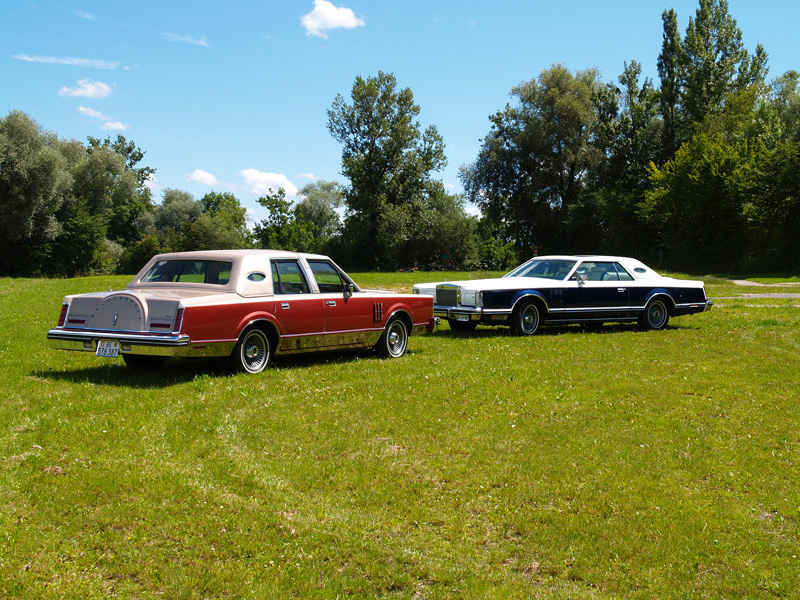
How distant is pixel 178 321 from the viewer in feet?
29.8

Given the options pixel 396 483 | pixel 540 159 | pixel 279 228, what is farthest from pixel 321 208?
pixel 396 483

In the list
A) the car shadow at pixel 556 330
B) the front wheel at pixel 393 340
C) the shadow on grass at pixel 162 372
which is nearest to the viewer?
the shadow on grass at pixel 162 372

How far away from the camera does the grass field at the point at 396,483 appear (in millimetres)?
4379

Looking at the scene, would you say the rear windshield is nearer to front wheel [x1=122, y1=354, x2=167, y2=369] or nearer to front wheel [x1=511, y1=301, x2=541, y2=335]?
front wheel [x1=122, y1=354, x2=167, y2=369]

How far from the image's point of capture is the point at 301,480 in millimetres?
5953

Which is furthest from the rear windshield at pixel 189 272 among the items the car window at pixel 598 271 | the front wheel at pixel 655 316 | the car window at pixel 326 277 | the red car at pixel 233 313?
the front wheel at pixel 655 316

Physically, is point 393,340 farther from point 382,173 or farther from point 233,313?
point 382,173

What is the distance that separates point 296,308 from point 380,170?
59492 mm

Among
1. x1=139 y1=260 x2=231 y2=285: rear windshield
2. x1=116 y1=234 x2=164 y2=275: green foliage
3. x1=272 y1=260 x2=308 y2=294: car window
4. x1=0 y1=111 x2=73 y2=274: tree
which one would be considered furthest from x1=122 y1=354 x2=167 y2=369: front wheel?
x1=116 y1=234 x2=164 y2=275: green foliage

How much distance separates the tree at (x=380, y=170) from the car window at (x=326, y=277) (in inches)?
2215

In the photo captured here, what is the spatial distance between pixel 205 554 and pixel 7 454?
8.59 feet

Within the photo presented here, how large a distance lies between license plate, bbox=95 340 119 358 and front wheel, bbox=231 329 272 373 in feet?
4.73

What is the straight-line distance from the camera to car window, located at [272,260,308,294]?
425 inches

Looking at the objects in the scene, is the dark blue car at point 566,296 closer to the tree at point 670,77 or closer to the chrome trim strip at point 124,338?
the chrome trim strip at point 124,338
